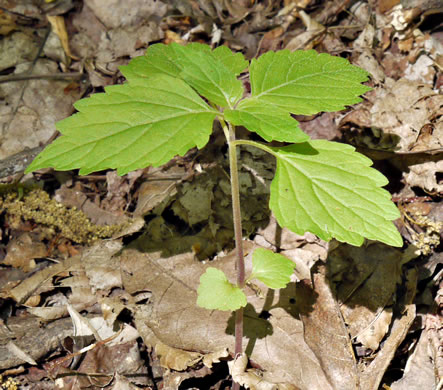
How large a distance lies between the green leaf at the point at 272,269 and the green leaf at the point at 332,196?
16.1 inches

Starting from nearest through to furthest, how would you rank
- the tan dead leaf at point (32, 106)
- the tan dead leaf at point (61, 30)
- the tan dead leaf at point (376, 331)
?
the tan dead leaf at point (376, 331) → the tan dead leaf at point (32, 106) → the tan dead leaf at point (61, 30)

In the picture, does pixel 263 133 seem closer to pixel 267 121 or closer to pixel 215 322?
pixel 267 121

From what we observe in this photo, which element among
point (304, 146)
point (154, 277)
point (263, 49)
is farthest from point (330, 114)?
point (154, 277)

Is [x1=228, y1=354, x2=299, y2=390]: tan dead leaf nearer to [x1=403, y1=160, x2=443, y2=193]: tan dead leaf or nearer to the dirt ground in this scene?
the dirt ground

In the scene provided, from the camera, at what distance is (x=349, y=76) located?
81.1 inches

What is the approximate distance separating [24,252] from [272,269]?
2.05 m

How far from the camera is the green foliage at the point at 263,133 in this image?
5.80 ft

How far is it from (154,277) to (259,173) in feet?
3.56

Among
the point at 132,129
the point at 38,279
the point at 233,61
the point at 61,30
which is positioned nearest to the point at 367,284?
the point at 233,61

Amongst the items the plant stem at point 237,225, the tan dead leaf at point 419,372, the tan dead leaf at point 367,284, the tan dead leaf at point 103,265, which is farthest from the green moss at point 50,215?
the tan dead leaf at point 419,372

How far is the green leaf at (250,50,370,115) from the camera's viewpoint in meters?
1.96

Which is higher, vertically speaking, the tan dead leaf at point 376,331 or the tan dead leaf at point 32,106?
the tan dead leaf at point 32,106

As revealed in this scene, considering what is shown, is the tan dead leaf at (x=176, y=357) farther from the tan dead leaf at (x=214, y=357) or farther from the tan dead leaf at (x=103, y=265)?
the tan dead leaf at (x=103, y=265)

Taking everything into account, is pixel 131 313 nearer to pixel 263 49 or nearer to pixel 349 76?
pixel 349 76
